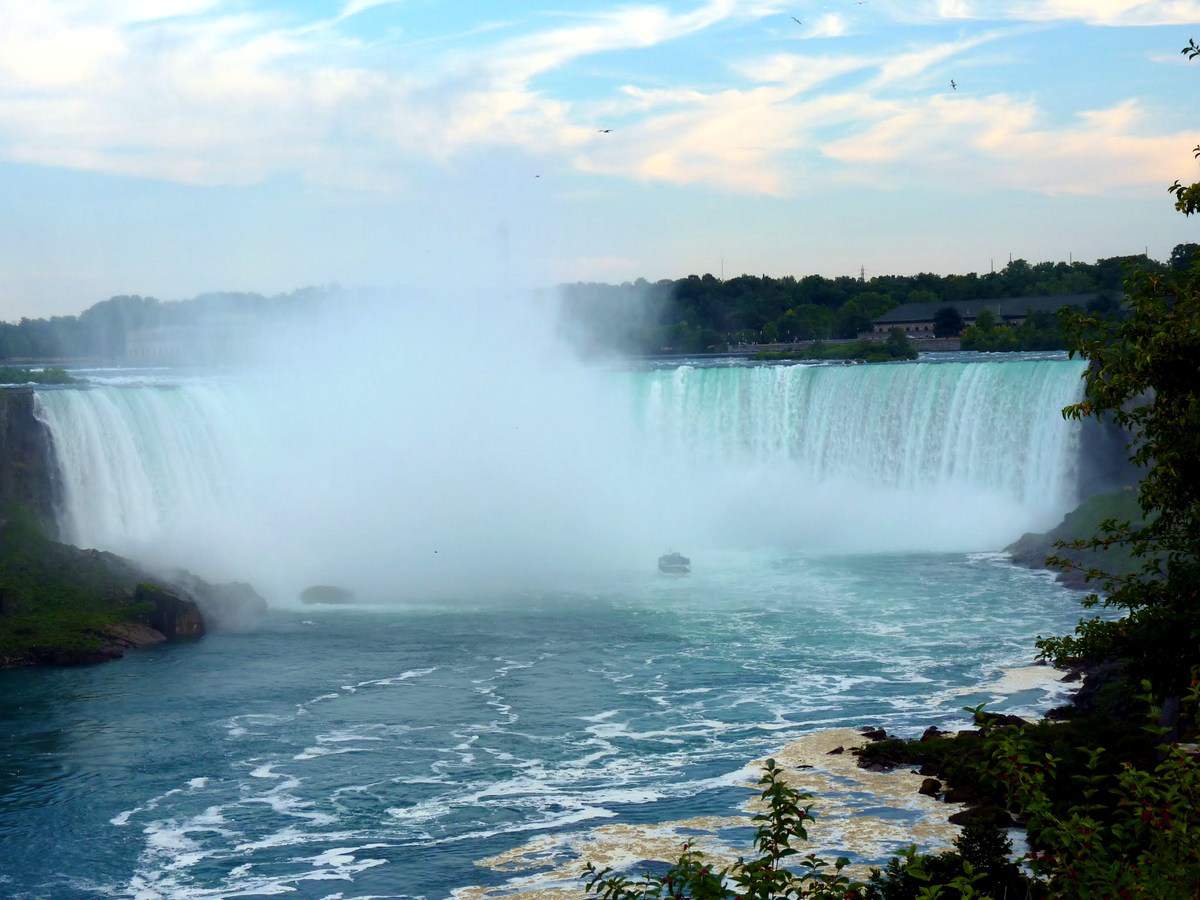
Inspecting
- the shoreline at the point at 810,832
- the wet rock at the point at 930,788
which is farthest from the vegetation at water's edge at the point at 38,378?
the wet rock at the point at 930,788

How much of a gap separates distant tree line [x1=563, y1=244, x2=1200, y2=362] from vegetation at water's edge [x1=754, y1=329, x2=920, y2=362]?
28.0ft

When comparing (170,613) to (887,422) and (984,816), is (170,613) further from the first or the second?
(887,422)

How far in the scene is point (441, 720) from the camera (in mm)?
20734

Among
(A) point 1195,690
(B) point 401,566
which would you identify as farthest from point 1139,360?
(B) point 401,566

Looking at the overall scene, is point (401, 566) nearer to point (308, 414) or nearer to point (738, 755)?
point (308, 414)

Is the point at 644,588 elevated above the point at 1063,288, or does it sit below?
below

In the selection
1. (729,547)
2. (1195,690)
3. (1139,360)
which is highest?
(1139,360)

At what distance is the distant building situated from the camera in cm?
7888

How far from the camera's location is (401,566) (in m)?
35.4

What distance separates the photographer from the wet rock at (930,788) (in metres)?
16.3

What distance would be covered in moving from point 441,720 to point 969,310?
68.0 m

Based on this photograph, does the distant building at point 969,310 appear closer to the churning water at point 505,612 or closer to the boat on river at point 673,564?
the churning water at point 505,612

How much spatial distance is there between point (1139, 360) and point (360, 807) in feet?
33.4

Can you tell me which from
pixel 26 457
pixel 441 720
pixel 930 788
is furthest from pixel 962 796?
pixel 26 457
